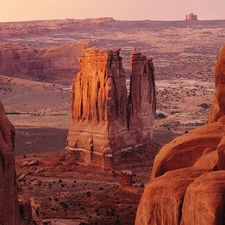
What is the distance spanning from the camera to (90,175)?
148ft

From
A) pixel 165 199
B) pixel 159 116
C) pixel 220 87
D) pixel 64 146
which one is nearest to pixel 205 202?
pixel 165 199

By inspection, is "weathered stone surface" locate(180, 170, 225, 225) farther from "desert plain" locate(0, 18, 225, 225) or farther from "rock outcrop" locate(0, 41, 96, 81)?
"rock outcrop" locate(0, 41, 96, 81)

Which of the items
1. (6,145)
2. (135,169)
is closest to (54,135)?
(135,169)

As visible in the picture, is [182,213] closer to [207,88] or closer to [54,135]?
[54,135]

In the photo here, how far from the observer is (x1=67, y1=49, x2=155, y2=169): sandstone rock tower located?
46125 millimetres

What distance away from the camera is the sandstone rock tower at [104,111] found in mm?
46125

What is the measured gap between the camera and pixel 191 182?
48.2 feet

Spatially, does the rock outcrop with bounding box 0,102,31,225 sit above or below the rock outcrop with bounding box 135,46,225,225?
below

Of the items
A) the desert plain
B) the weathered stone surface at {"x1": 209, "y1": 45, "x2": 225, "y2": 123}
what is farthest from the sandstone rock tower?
the weathered stone surface at {"x1": 209, "y1": 45, "x2": 225, "y2": 123}

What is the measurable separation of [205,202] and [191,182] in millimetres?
1335

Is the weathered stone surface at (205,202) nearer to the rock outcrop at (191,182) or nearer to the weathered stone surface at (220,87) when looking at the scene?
the rock outcrop at (191,182)

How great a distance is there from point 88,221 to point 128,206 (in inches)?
139

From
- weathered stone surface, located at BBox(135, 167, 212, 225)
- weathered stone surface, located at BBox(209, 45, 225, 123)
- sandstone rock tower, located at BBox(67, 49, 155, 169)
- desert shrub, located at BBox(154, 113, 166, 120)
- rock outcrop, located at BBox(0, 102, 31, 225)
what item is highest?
weathered stone surface, located at BBox(209, 45, 225, 123)

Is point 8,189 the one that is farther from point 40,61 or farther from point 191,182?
point 40,61
